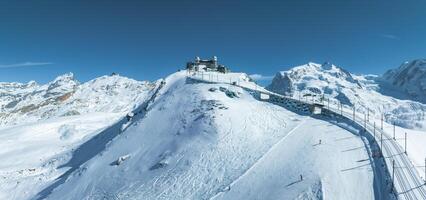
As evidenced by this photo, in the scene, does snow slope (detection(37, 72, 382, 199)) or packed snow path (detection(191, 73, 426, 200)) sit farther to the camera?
snow slope (detection(37, 72, 382, 199))

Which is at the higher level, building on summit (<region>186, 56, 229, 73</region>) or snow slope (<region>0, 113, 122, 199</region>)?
building on summit (<region>186, 56, 229, 73</region>)

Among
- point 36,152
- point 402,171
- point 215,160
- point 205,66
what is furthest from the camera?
point 205,66

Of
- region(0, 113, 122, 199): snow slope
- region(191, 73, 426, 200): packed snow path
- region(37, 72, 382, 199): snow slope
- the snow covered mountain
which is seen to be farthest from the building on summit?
region(191, 73, 426, 200): packed snow path

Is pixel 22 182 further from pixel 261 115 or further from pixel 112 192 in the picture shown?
pixel 261 115

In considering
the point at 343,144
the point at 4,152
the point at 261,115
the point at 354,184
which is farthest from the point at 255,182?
the point at 4,152

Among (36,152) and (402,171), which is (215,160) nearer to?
(402,171)

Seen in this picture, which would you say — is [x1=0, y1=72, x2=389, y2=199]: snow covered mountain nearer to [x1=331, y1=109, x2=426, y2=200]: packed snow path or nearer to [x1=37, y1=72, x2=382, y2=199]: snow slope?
[x1=37, y1=72, x2=382, y2=199]: snow slope

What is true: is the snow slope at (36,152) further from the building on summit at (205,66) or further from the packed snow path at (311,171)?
the packed snow path at (311,171)

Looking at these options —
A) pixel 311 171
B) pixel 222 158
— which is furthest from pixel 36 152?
pixel 311 171
